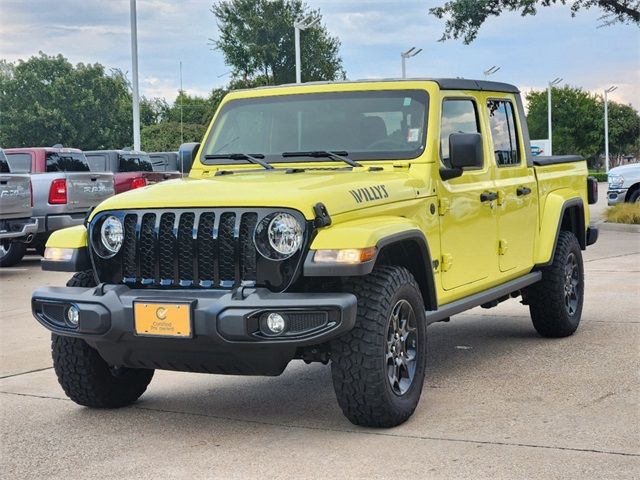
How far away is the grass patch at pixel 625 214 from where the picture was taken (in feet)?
66.0

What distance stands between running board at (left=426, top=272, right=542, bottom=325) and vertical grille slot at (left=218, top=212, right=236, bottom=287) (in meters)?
1.33

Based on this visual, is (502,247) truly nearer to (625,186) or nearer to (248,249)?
(248,249)

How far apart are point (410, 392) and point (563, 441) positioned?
88 centimetres

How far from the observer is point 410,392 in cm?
565

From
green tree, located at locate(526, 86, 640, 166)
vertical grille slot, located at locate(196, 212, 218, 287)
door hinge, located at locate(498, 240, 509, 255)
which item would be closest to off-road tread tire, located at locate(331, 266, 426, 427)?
vertical grille slot, located at locate(196, 212, 218, 287)

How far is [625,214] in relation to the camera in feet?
66.4

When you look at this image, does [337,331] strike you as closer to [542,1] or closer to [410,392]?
[410,392]

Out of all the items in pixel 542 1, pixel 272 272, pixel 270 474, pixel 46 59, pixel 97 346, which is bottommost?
pixel 270 474

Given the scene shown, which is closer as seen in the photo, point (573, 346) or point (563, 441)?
point (563, 441)

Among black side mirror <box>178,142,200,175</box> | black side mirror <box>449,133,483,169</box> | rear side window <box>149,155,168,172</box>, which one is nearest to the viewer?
black side mirror <box>449,133,483,169</box>

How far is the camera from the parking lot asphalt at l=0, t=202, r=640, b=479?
487 centimetres

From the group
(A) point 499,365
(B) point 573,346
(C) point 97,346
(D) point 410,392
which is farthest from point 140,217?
(B) point 573,346

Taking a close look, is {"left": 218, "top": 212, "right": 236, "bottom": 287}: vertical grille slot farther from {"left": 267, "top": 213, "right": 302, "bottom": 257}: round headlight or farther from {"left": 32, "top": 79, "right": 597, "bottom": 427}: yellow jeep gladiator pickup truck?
{"left": 267, "top": 213, "right": 302, "bottom": 257}: round headlight

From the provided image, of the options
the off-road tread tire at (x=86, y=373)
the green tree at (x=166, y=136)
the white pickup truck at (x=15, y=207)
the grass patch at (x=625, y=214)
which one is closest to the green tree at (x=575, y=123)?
the green tree at (x=166, y=136)
